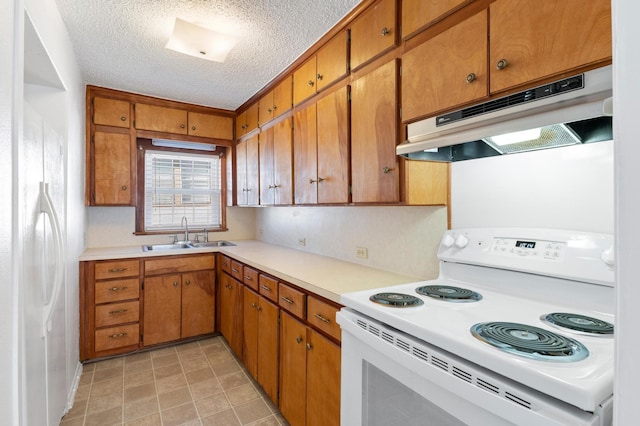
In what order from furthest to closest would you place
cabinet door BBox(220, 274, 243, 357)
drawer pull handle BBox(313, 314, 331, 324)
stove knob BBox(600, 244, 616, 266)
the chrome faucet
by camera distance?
the chrome faucet < cabinet door BBox(220, 274, 243, 357) < drawer pull handle BBox(313, 314, 331, 324) < stove knob BBox(600, 244, 616, 266)

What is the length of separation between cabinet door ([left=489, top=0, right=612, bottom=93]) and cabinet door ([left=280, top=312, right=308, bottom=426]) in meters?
1.50

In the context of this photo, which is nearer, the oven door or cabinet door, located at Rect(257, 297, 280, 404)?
the oven door

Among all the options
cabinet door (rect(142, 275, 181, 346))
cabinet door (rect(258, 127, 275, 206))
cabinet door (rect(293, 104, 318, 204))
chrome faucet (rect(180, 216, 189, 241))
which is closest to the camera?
cabinet door (rect(293, 104, 318, 204))

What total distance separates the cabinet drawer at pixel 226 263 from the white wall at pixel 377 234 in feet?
2.06

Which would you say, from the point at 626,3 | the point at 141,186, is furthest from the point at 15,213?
the point at 141,186

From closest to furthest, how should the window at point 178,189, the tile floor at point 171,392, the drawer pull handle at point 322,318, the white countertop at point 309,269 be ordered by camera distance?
the drawer pull handle at point 322,318 → the white countertop at point 309,269 → the tile floor at point 171,392 → the window at point 178,189

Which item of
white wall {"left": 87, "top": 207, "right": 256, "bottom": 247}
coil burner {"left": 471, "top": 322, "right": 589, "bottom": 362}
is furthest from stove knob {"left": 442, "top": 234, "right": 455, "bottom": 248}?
white wall {"left": 87, "top": 207, "right": 256, "bottom": 247}

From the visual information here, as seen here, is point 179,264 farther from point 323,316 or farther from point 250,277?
point 323,316

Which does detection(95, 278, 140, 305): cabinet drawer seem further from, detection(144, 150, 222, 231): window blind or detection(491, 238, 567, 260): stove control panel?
detection(491, 238, 567, 260): stove control panel

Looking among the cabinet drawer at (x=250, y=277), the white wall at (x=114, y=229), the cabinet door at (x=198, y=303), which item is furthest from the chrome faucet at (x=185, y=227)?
the cabinet drawer at (x=250, y=277)

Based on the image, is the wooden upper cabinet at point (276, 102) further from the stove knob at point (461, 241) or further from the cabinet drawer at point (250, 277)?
the stove knob at point (461, 241)

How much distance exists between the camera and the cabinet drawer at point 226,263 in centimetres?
296

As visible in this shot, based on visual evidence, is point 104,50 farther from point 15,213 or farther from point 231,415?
point 231,415

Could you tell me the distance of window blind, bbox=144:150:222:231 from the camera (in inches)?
140
